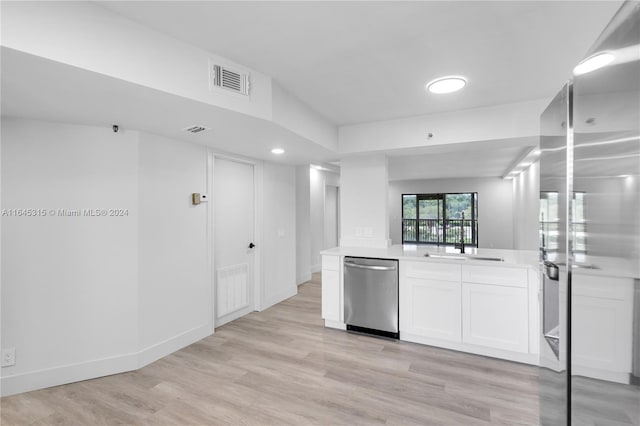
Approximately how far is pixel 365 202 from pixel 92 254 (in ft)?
9.74

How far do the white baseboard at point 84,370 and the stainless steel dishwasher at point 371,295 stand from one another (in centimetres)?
192

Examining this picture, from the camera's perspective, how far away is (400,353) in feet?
9.61

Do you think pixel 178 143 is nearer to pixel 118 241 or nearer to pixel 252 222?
pixel 118 241

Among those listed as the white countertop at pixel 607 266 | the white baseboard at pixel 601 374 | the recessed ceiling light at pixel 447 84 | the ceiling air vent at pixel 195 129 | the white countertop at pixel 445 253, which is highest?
the recessed ceiling light at pixel 447 84

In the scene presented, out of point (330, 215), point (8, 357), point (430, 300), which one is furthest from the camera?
point (330, 215)

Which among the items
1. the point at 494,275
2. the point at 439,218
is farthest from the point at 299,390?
the point at 439,218

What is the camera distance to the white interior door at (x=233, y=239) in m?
3.66

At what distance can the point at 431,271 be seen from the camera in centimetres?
307

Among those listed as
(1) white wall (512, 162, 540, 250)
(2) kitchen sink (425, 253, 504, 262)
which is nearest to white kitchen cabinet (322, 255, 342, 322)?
(2) kitchen sink (425, 253, 504, 262)

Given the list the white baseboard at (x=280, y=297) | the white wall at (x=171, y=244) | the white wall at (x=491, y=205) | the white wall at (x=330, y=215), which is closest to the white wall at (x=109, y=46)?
the white wall at (x=171, y=244)

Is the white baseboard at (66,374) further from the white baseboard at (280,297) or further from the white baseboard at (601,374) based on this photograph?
the white baseboard at (601,374)

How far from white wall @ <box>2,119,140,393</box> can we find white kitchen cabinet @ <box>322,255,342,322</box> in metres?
1.98

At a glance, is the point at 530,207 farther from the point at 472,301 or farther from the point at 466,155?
the point at 472,301

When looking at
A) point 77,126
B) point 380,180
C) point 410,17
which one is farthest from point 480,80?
point 77,126
